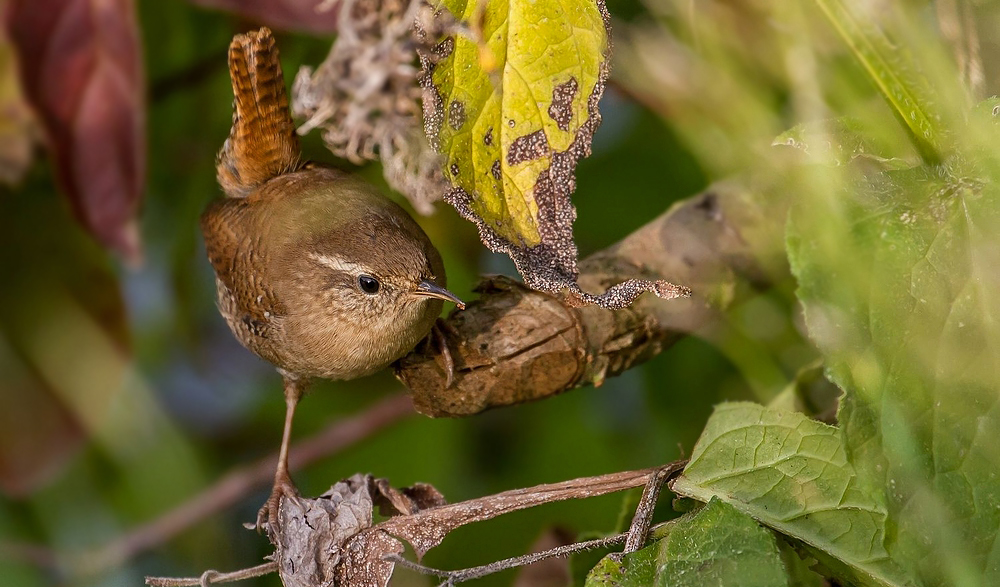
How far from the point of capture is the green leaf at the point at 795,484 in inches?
55.6

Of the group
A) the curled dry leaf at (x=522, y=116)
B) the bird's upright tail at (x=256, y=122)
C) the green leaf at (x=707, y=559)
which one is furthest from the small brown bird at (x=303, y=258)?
the green leaf at (x=707, y=559)

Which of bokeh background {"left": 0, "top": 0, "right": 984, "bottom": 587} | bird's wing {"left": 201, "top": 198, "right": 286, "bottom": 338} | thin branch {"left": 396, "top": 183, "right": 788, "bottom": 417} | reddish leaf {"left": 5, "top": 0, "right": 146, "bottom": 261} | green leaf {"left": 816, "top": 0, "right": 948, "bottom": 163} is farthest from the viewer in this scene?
bokeh background {"left": 0, "top": 0, "right": 984, "bottom": 587}

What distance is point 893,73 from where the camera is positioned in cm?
126

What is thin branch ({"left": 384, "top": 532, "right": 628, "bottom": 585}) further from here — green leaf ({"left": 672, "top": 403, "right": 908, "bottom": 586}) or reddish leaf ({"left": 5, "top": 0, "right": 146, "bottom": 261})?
reddish leaf ({"left": 5, "top": 0, "right": 146, "bottom": 261})

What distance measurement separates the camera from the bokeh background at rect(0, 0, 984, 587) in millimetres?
2756

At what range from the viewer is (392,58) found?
1.28 metres

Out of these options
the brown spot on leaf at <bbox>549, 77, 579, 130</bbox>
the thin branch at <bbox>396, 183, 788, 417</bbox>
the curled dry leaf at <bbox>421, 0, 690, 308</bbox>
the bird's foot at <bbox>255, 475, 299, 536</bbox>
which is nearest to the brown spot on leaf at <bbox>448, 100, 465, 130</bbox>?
the curled dry leaf at <bbox>421, 0, 690, 308</bbox>

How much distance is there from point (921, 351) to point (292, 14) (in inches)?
67.0

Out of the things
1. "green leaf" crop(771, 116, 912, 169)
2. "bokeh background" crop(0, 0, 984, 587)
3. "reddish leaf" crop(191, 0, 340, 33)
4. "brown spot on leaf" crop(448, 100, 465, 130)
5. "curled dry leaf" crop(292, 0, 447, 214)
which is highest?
"reddish leaf" crop(191, 0, 340, 33)

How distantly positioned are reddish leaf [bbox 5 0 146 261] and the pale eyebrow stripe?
712mm

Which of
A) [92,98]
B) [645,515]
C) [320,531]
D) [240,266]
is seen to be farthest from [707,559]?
[92,98]

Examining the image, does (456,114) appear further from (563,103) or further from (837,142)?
(837,142)

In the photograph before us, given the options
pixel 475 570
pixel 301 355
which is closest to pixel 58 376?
pixel 301 355

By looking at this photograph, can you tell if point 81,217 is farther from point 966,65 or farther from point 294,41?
point 966,65
